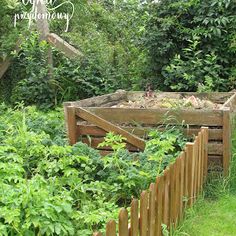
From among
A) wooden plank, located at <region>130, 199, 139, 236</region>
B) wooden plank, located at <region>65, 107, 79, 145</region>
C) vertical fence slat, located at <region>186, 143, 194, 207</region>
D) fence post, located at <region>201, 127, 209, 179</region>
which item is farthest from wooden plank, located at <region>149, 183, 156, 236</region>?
wooden plank, located at <region>65, 107, 79, 145</region>

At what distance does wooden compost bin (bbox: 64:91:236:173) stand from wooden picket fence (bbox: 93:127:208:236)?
22 centimetres

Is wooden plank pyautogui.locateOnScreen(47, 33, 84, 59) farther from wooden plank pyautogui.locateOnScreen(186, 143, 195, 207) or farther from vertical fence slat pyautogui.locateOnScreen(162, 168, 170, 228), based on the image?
vertical fence slat pyautogui.locateOnScreen(162, 168, 170, 228)

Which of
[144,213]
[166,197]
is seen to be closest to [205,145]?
[166,197]

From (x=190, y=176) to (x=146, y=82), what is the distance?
4.66 meters

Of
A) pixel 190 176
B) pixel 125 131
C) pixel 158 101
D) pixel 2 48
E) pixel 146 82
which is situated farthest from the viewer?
pixel 2 48

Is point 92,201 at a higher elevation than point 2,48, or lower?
lower

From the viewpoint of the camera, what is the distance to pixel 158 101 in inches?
246

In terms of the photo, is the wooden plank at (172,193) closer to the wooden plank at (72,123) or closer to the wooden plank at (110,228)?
the wooden plank at (110,228)

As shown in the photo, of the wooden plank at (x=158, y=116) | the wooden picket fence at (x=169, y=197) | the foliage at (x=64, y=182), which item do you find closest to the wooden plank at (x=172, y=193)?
the wooden picket fence at (x=169, y=197)

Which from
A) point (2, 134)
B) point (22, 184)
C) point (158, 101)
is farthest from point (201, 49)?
point (22, 184)

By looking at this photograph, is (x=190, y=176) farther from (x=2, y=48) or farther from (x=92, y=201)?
(x=2, y=48)

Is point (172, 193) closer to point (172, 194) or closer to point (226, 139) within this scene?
point (172, 194)

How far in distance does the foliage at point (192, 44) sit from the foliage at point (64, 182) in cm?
309

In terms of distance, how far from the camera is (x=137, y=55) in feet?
31.1
